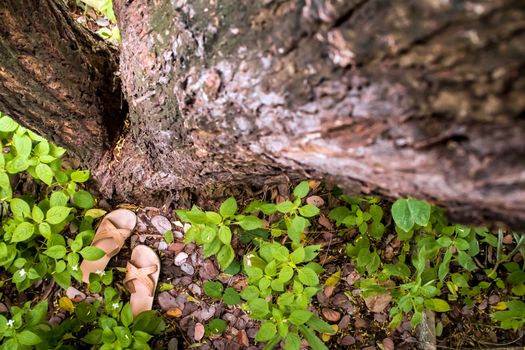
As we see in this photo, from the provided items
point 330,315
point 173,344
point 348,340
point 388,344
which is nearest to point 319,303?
point 330,315

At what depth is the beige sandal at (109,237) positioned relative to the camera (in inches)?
70.8

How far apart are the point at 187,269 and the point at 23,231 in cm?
65

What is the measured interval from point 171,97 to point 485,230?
1.32 metres

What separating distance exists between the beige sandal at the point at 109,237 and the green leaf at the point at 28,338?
31 centimetres

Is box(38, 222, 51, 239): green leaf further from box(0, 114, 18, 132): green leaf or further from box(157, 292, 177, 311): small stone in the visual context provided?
box(157, 292, 177, 311): small stone

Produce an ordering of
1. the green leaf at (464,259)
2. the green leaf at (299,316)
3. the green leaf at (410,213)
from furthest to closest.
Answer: the green leaf at (464,259) → the green leaf at (299,316) → the green leaf at (410,213)

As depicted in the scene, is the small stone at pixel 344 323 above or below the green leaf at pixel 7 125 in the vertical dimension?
below

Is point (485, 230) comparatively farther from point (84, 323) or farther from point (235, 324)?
point (84, 323)

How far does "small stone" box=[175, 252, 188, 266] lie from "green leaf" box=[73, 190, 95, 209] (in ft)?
1.38

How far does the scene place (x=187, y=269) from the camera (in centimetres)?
185

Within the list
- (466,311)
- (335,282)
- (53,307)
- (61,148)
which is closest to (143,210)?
(61,148)

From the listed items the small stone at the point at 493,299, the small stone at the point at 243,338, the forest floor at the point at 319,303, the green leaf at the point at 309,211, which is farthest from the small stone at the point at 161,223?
the small stone at the point at 493,299

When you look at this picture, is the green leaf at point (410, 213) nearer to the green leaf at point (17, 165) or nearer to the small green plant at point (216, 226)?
the small green plant at point (216, 226)

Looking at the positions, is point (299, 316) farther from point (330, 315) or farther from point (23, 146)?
point (23, 146)
